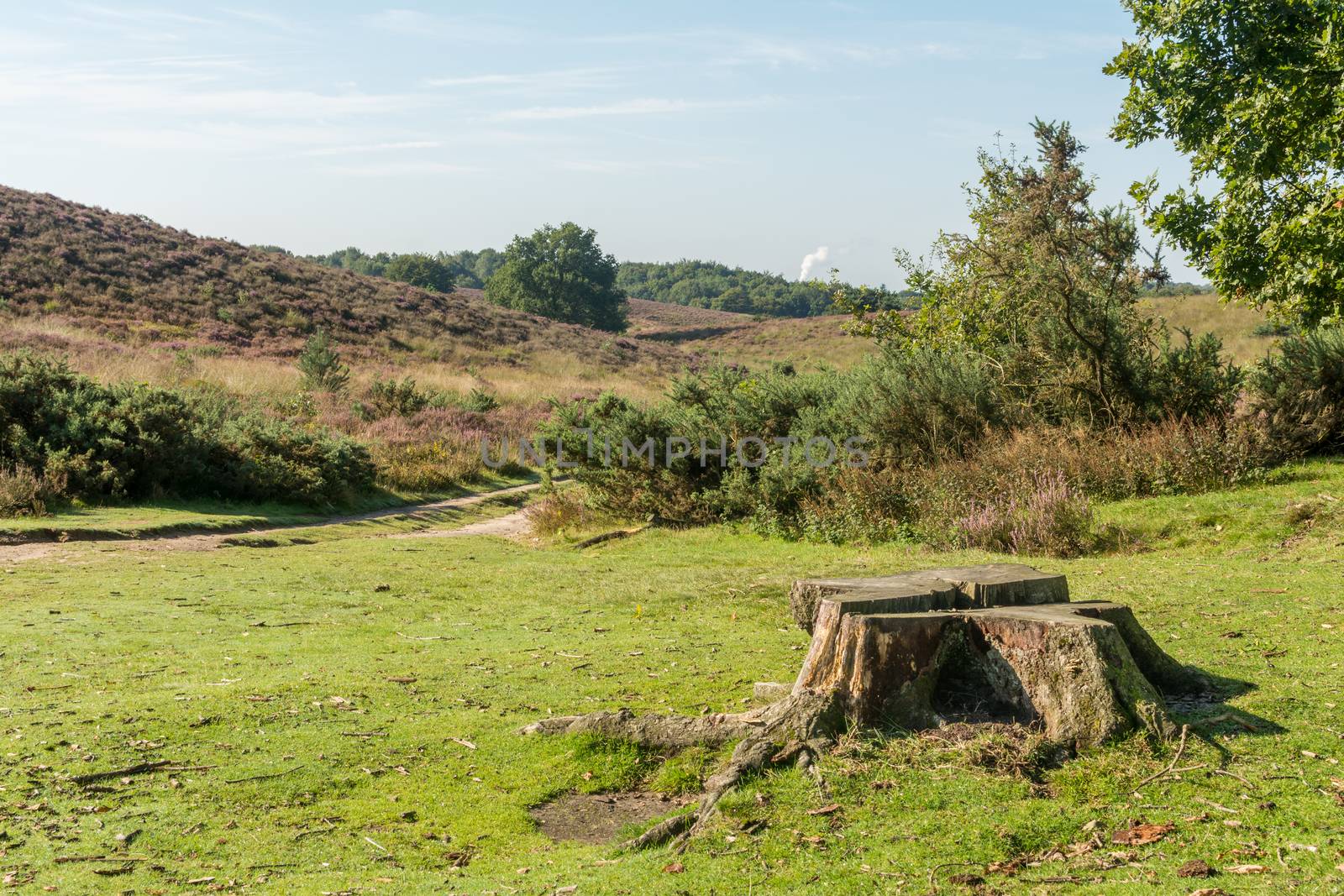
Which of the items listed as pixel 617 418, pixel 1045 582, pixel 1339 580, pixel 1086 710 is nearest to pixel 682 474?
pixel 617 418

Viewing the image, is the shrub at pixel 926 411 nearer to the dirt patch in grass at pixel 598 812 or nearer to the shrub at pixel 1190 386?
the shrub at pixel 1190 386

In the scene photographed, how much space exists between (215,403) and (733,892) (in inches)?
838

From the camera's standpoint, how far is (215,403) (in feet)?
73.6

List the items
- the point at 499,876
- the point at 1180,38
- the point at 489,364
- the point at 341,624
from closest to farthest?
the point at 499,876 → the point at 341,624 → the point at 1180,38 → the point at 489,364

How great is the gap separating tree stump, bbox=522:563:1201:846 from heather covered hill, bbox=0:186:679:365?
36.8 metres

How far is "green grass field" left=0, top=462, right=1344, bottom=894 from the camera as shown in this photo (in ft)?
13.1

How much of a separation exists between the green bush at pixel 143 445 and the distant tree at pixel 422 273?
68.5 meters

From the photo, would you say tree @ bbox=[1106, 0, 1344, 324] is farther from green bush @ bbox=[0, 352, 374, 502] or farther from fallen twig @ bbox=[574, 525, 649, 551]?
green bush @ bbox=[0, 352, 374, 502]

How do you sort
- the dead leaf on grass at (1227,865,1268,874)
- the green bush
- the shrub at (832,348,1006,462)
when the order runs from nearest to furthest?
the dead leaf on grass at (1227,865,1268,874)
the shrub at (832,348,1006,462)
the green bush

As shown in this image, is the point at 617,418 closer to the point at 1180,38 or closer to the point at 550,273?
the point at 1180,38

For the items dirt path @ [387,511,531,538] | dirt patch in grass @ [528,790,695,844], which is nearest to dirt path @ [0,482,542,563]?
dirt path @ [387,511,531,538]

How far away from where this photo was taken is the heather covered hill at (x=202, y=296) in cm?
4041

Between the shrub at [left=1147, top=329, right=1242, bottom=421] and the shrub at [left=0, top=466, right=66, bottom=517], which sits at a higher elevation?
the shrub at [left=1147, top=329, right=1242, bottom=421]

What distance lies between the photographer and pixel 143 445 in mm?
18562
